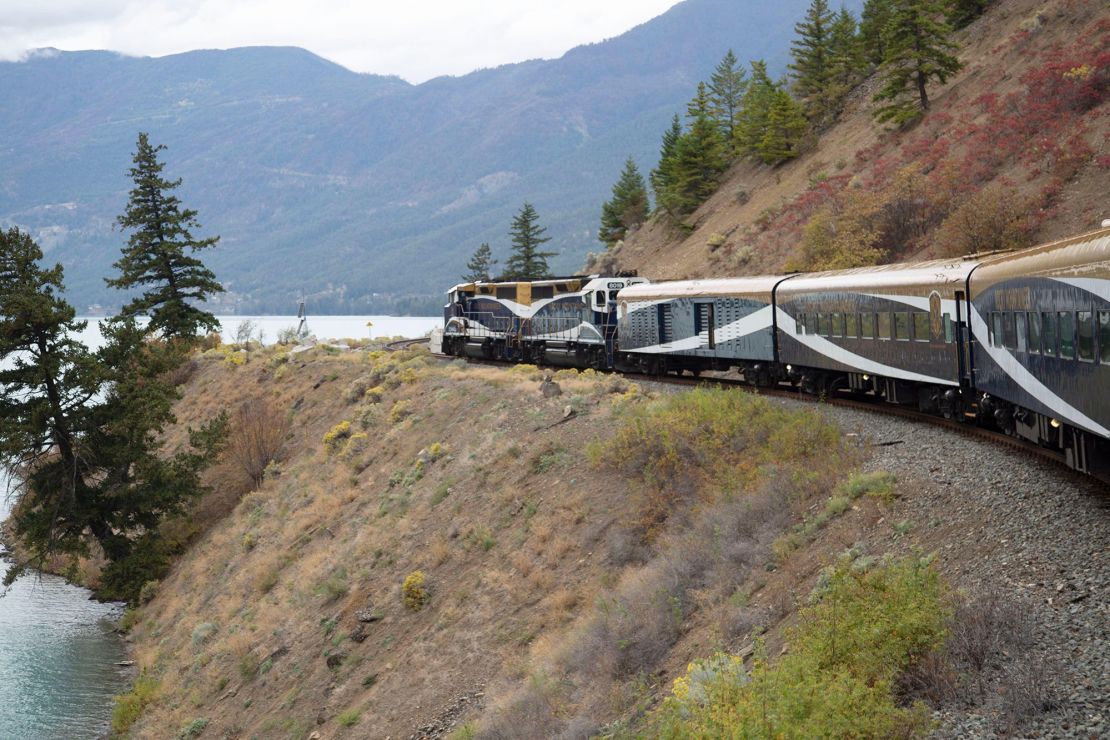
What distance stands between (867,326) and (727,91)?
7418cm

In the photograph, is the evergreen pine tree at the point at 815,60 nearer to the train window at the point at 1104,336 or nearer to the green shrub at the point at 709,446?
the green shrub at the point at 709,446

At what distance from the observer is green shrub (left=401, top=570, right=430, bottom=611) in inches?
894

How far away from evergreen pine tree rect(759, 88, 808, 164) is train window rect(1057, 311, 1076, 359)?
6546 cm

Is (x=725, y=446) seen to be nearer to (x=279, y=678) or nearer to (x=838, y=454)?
(x=838, y=454)

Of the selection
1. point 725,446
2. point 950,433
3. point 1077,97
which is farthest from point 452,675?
point 1077,97

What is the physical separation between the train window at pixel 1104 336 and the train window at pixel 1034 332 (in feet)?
10.5

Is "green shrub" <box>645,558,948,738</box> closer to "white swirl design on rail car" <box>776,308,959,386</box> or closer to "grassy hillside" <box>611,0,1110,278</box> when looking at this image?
"white swirl design on rail car" <box>776,308,959,386</box>

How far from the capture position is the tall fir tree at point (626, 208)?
104875mm

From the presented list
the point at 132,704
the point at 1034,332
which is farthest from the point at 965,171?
the point at 132,704

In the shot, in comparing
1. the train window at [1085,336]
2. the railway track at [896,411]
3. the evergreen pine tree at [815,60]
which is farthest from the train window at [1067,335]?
the evergreen pine tree at [815,60]

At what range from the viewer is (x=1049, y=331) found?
15.1 metres

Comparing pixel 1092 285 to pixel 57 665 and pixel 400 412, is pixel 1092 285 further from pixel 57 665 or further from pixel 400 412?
pixel 57 665

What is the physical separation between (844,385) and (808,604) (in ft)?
57.0

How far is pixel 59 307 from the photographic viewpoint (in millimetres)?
42062
